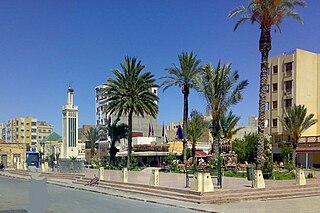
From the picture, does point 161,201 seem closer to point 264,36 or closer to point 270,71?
point 264,36

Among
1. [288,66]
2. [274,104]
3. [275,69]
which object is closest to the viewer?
[288,66]

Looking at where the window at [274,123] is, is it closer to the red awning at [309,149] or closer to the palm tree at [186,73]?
the red awning at [309,149]

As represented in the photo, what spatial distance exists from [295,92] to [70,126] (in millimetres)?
90001

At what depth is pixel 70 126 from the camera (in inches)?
5463

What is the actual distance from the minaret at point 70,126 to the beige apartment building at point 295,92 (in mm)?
78997

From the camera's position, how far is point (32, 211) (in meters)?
3.19

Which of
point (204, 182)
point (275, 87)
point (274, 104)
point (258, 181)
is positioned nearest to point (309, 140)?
point (274, 104)

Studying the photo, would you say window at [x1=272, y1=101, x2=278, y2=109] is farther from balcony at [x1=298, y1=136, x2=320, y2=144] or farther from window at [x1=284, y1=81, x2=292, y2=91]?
balcony at [x1=298, y1=136, x2=320, y2=144]

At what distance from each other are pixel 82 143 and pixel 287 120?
315 ft

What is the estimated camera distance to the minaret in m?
134

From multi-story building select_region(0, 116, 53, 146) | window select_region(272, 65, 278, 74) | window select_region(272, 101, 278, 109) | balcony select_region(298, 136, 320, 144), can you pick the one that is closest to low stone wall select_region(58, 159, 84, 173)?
balcony select_region(298, 136, 320, 144)

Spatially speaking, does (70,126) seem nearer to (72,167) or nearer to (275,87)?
(275,87)

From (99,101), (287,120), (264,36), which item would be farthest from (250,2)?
(99,101)

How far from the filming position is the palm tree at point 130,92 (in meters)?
47.0
